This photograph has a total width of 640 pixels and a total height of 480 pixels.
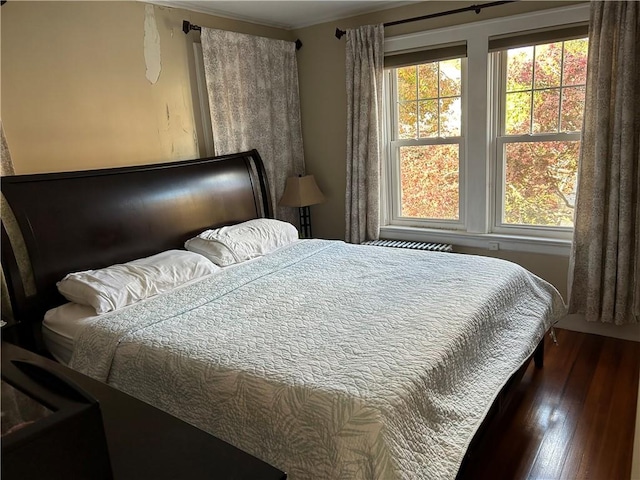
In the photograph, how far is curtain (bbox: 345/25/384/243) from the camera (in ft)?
11.9

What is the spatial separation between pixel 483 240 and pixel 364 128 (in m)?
1.25

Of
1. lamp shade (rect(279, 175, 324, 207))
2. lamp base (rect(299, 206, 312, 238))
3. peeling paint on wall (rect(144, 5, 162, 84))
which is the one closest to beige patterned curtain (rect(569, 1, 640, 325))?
lamp shade (rect(279, 175, 324, 207))

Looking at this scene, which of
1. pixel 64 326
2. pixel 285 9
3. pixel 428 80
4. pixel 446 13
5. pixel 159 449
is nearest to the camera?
pixel 159 449

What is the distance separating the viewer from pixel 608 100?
110 inches

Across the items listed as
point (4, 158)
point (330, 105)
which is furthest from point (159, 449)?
point (330, 105)

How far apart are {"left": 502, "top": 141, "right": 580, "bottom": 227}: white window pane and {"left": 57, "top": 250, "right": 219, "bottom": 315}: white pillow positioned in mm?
2215

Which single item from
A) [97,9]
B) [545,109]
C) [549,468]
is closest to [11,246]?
[97,9]

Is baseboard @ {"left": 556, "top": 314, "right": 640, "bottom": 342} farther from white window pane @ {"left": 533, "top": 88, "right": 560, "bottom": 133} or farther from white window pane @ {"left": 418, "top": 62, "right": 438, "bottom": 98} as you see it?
white window pane @ {"left": 418, "top": 62, "right": 438, "bottom": 98}

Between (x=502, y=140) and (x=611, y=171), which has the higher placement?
(x=502, y=140)

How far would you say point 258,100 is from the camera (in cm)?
377

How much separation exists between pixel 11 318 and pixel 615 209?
3.38 m

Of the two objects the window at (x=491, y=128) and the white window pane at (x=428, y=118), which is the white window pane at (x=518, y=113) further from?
the white window pane at (x=428, y=118)

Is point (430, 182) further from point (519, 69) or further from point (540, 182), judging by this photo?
point (519, 69)

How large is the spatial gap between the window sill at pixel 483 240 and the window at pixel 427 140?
13cm
